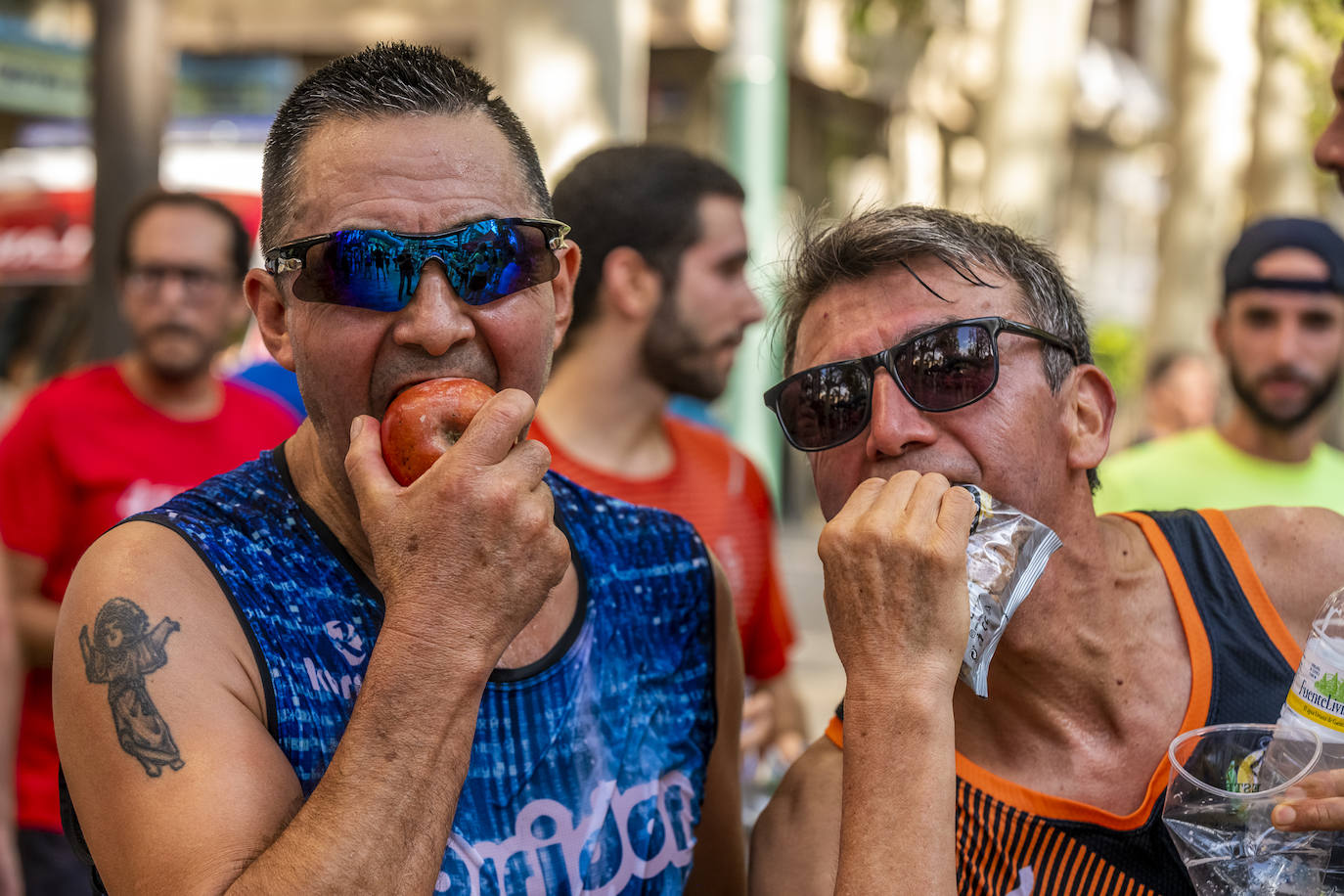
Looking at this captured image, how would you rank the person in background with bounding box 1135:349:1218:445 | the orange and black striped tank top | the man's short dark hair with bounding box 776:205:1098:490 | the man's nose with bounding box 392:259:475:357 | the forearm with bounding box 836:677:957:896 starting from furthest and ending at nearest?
the person in background with bounding box 1135:349:1218:445 → the man's short dark hair with bounding box 776:205:1098:490 → the orange and black striped tank top → the man's nose with bounding box 392:259:475:357 → the forearm with bounding box 836:677:957:896

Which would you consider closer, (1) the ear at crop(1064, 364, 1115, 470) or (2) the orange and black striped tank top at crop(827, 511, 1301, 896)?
(2) the orange and black striped tank top at crop(827, 511, 1301, 896)

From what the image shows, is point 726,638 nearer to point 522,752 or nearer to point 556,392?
point 522,752

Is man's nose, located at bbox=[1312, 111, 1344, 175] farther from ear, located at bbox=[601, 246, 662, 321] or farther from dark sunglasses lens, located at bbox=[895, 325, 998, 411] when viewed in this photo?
ear, located at bbox=[601, 246, 662, 321]

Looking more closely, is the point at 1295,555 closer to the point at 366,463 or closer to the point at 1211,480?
the point at 366,463

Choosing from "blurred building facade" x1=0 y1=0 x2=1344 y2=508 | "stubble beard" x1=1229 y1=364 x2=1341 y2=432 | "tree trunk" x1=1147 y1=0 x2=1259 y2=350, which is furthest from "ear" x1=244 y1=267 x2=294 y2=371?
"tree trunk" x1=1147 y1=0 x2=1259 y2=350

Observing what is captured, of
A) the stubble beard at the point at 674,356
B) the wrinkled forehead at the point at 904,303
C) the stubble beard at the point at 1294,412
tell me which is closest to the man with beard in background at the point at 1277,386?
the stubble beard at the point at 1294,412

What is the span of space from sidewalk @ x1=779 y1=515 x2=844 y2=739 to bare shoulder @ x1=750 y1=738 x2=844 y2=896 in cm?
394

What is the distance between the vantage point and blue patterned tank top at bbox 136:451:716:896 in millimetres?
1956

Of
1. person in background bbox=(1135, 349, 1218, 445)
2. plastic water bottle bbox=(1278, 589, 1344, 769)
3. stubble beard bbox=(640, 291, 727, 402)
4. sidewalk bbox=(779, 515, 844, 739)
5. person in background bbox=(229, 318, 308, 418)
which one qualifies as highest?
stubble beard bbox=(640, 291, 727, 402)

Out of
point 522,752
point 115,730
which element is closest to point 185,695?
point 115,730

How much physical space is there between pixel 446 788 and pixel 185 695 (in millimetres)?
367

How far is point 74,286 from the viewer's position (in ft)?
47.3

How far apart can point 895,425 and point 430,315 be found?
0.80m

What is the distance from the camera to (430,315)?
6.66 ft
